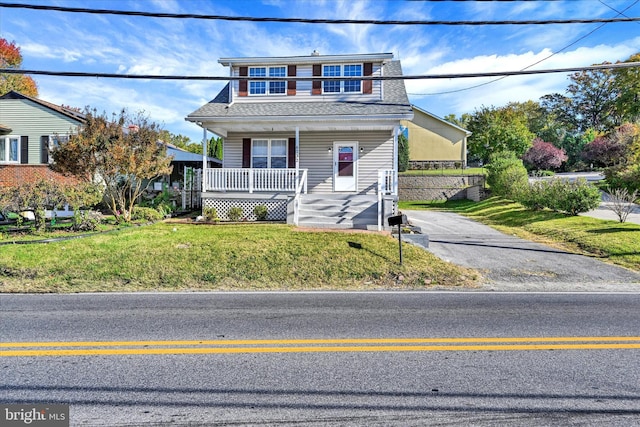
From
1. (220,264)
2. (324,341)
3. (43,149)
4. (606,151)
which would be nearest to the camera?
(324,341)

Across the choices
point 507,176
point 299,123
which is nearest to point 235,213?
point 299,123

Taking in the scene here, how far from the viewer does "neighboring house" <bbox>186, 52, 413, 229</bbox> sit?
13.8 metres

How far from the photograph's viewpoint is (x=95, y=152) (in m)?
11.5

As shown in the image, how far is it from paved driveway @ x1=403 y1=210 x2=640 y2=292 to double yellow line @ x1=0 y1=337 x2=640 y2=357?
302 cm

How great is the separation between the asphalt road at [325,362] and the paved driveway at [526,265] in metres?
1.55

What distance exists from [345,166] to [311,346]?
1264 centimetres

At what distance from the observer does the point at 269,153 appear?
641 inches

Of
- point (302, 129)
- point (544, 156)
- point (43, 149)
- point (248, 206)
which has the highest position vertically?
point (544, 156)

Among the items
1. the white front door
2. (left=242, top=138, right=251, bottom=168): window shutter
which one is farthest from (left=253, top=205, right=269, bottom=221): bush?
the white front door

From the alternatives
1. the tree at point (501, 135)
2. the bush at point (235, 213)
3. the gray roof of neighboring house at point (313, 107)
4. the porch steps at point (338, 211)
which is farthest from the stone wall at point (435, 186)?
the bush at point (235, 213)

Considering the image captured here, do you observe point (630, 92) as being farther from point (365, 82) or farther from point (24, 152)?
point (24, 152)

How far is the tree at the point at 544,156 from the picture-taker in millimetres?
35188

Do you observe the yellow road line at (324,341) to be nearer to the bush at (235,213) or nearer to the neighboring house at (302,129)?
the bush at (235,213)

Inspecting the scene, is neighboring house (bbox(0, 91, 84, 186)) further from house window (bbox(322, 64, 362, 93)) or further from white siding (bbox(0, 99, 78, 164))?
house window (bbox(322, 64, 362, 93))
